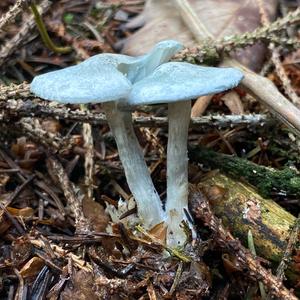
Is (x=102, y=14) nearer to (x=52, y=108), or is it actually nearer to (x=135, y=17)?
(x=135, y=17)

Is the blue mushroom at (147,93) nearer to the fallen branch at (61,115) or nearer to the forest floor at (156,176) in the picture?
the forest floor at (156,176)

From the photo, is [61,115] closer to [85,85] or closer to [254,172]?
[85,85]

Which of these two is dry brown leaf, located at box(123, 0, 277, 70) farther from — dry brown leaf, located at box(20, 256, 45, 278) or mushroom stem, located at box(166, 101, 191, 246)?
dry brown leaf, located at box(20, 256, 45, 278)

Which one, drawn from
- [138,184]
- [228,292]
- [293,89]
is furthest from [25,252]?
[293,89]

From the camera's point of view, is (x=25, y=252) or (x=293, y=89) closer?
(x=25, y=252)

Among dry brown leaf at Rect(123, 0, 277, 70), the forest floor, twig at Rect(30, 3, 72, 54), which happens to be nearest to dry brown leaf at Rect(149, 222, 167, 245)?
the forest floor

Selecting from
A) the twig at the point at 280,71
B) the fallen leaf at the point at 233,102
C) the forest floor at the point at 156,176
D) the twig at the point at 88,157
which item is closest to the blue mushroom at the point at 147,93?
the forest floor at the point at 156,176

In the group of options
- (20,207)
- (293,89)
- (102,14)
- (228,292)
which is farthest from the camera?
(102,14)
